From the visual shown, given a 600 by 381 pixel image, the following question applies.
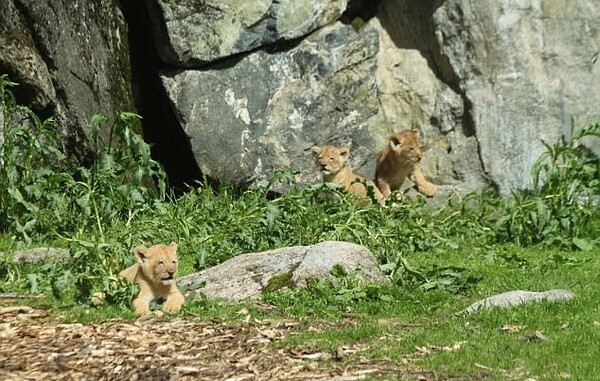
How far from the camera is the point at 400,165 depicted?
16.6m

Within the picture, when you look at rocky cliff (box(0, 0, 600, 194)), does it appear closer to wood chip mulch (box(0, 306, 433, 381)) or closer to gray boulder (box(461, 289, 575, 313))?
gray boulder (box(461, 289, 575, 313))

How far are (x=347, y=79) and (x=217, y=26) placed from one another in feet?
6.44

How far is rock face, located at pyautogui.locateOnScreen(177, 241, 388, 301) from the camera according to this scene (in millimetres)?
10867

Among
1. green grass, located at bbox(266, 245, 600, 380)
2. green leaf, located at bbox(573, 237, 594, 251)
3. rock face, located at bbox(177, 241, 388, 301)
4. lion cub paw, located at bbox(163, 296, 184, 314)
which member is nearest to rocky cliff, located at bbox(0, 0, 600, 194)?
green leaf, located at bbox(573, 237, 594, 251)

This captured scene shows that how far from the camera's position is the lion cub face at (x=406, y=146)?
16.4m

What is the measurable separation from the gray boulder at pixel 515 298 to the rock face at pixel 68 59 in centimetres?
687

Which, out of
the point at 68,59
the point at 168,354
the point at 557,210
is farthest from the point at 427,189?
the point at 168,354

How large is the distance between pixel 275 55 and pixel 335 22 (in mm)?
994

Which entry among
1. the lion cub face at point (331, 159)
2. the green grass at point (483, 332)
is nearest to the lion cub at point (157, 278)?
the green grass at point (483, 332)

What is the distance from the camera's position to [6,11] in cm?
1471

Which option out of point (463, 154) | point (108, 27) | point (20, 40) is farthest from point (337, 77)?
point (20, 40)

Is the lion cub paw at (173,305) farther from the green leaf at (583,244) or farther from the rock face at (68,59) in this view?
the rock face at (68,59)

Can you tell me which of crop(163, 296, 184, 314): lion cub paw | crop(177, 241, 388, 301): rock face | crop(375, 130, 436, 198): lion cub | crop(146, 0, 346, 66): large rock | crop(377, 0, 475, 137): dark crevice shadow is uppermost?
crop(146, 0, 346, 66): large rock

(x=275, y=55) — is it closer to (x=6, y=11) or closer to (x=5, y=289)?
(x=6, y=11)
